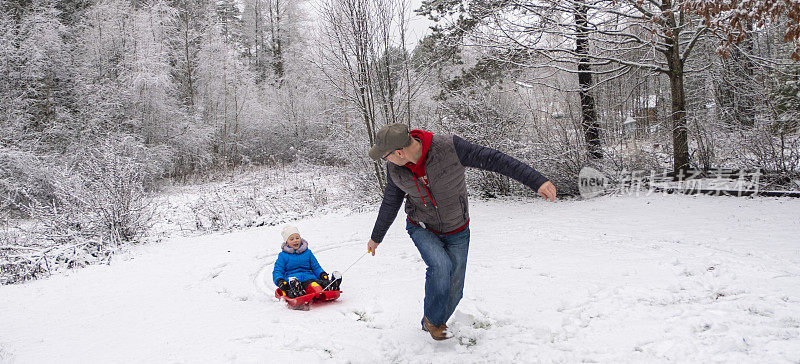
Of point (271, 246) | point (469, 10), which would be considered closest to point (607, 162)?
point (469, 10)

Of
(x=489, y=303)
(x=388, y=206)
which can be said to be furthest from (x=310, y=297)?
(x=489, y=303)

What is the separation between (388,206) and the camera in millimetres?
3584

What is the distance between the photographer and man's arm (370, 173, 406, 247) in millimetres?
3524

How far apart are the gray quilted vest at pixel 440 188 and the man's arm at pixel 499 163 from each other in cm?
6

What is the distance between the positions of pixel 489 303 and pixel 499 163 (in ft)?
5.72

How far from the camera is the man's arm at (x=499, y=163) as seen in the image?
3.05m

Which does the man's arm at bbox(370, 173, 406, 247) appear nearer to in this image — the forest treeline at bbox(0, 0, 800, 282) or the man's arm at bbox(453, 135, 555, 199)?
the man's arm at bbox(453, 135, 555, 199)

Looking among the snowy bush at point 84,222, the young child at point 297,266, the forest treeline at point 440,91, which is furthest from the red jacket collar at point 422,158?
the snowy bush at point 84,222

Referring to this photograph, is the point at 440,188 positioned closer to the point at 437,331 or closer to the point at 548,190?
the point at 548,190

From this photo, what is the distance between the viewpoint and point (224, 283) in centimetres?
579

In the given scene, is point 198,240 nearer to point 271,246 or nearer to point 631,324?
point 271,246

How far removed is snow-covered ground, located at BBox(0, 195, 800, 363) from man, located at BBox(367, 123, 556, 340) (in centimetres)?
48

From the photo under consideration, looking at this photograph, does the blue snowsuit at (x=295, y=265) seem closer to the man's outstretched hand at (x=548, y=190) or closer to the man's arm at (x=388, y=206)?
the man's arm at (x=388, y=206)

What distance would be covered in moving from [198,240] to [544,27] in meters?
9.21
